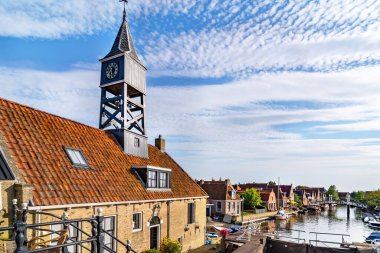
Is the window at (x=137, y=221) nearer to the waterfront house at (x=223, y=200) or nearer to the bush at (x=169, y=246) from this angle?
the bush at (x=169, y=246)

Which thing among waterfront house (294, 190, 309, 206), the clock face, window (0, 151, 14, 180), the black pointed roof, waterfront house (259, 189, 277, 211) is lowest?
waterfront house (294, 190, 309, 206)

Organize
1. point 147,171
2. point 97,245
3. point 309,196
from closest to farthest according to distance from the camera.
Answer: point 97,245 → point 147,171 → point 309,196

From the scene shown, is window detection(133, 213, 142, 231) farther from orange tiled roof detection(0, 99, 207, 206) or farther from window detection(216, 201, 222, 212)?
window detection(216, 201, 222, 212)

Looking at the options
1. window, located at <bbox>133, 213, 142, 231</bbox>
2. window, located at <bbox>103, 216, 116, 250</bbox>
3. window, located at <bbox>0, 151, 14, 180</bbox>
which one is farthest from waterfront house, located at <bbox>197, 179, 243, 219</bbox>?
window, located at <bbox>0, 151, 14, 180</bbox>

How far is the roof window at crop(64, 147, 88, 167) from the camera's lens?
13.1m

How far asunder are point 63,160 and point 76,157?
38.1 inches

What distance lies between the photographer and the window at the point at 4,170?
9.16 m

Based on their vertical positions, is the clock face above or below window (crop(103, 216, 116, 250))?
above

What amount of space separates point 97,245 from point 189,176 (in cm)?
1895

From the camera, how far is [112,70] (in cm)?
1925

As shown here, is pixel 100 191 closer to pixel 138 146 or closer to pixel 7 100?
pixel 7 100

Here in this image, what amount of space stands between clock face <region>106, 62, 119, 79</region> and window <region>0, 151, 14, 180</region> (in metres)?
10.8

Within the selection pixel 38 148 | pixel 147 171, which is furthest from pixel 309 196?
pixel 38 148

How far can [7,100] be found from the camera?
41.8ft
